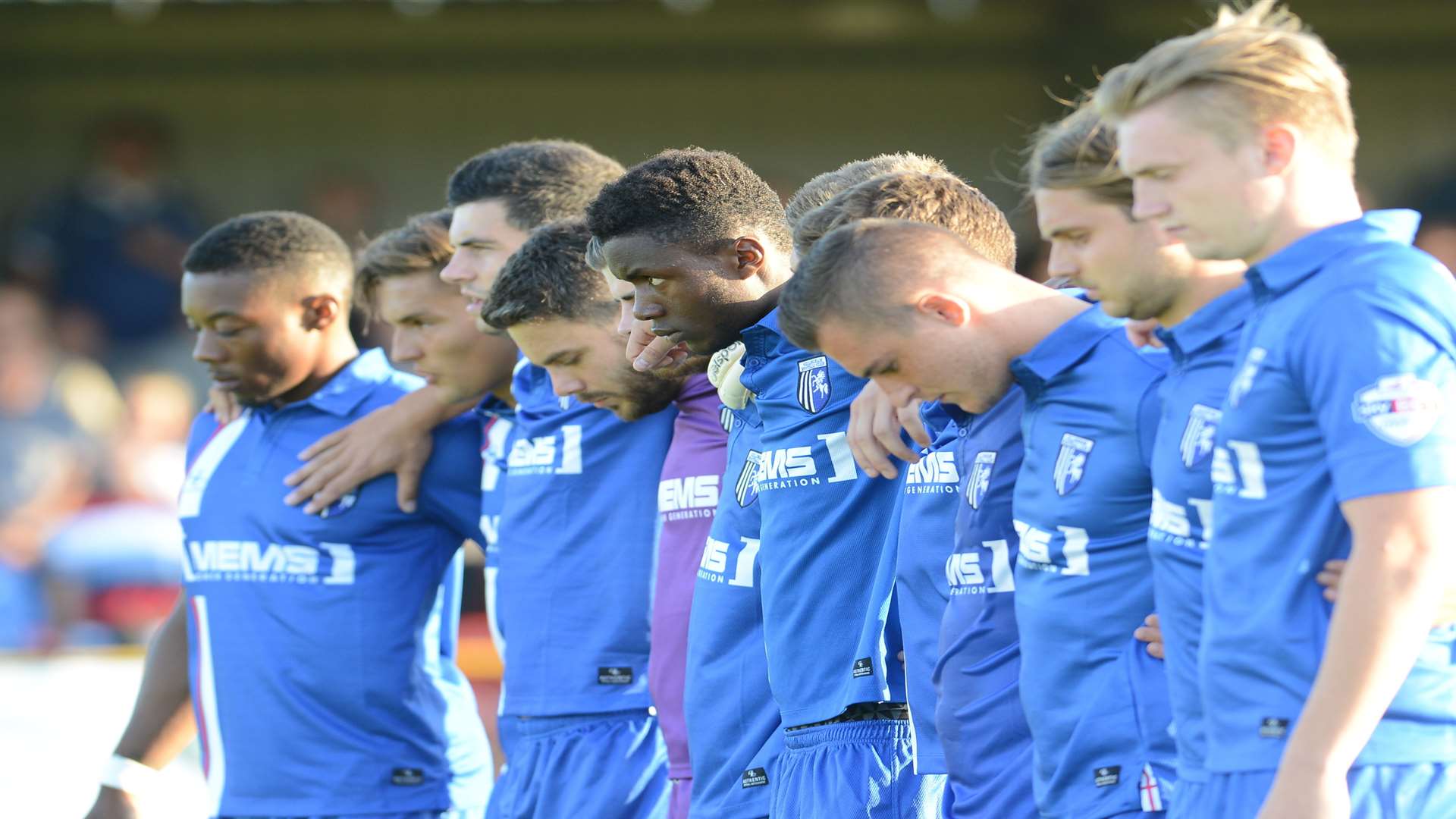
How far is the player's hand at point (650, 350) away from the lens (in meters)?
3.53

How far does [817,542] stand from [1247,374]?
1148 mm

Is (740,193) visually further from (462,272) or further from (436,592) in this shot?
(436,592)

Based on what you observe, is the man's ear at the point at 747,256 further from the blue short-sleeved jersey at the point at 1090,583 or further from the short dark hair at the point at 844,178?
the blue short-sleeved jersey at the point at 1090,583

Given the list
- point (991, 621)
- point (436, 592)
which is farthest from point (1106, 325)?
point (436, 592)

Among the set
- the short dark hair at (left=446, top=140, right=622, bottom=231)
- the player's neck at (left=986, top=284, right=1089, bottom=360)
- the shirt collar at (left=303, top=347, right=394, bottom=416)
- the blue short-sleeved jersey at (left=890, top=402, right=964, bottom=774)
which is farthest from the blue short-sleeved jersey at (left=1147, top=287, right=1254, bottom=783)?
the shirt collar at (left=303, top=347, right=394, bottom=416)

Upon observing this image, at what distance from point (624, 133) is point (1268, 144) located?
382 inches


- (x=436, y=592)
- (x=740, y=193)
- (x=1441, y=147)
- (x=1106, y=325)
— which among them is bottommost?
(x=1441, y=147)

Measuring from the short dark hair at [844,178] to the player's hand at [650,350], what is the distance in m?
0.41

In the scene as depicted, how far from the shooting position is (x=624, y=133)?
1184 cm

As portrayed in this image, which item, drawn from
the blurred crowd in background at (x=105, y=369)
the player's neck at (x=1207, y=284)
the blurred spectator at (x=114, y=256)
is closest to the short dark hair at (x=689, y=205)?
the player's neck at (x=1207, y=284)

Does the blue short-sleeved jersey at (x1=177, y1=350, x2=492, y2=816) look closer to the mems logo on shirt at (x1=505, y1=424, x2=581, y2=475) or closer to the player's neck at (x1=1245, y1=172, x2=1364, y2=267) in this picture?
the mems logo on shirt at (x1=505, y1=424, x2=581, y2=475)

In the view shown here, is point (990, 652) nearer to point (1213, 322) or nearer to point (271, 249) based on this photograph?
point (1213, 322)

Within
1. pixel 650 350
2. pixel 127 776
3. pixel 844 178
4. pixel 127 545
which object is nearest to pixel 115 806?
pixel 127 776

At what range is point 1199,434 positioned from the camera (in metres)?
2.49
